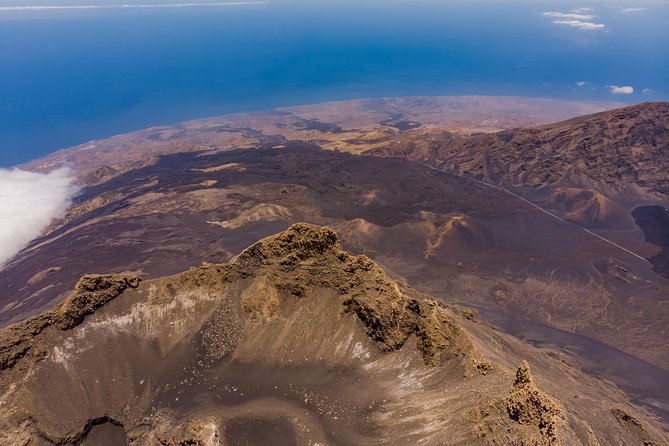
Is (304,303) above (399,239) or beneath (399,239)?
above

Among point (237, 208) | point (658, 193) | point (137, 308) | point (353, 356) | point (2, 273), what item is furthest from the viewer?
point (658, 193)

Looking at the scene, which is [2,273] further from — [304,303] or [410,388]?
[410,388]

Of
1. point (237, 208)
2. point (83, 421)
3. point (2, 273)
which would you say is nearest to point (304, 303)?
point (83, 421)

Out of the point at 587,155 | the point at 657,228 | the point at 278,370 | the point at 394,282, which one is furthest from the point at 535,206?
the point at 278,370

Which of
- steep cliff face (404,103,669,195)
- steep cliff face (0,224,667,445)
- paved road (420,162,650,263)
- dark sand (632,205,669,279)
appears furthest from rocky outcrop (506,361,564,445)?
steep cliff face (404,103,669,195)

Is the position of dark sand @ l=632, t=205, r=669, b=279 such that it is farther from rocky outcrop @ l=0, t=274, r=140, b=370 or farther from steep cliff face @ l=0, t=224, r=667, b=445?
rocky outcrop @ l=0, t=274, r=140, b=370

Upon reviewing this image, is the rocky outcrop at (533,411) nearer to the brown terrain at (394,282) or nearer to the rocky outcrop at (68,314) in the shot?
the brown terrain at (394,282)
